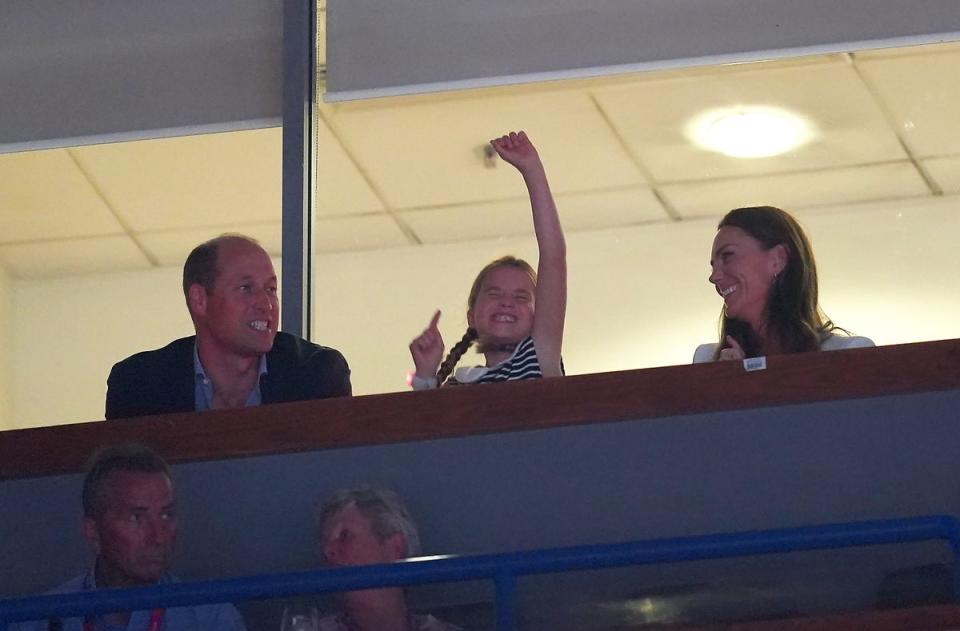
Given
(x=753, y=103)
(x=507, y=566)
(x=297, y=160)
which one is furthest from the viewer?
(x=753, y=103)

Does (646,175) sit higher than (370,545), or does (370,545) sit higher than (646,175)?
(646,175)

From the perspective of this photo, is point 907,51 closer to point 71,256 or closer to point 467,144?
point 467,144

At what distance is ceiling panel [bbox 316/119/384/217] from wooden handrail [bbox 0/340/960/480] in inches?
72.6

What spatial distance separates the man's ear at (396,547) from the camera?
3.15 meters

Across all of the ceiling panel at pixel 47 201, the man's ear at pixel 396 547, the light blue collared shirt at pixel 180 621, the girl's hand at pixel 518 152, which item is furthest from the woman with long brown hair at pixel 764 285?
the ceiling panel at pixel 47 201

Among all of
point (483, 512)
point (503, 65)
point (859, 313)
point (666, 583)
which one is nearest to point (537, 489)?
point (483, 512)

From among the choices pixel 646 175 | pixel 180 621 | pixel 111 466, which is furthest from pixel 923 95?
pixel 180 621

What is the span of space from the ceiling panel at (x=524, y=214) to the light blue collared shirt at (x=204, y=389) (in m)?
2.11

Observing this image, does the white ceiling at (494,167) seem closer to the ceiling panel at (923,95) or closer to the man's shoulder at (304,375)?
the ceiling panel at (923,95)

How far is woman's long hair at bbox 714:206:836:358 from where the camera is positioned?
3.70 metres

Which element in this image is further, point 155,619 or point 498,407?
point 498,407

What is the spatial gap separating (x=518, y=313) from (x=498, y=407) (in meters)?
0.56

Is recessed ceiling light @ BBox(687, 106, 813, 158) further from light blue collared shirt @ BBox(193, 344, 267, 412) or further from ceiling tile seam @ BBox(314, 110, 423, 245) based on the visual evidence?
light blue collared shirt @ BBox(193, 344, 267, 412)

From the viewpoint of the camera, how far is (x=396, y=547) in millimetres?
3150
